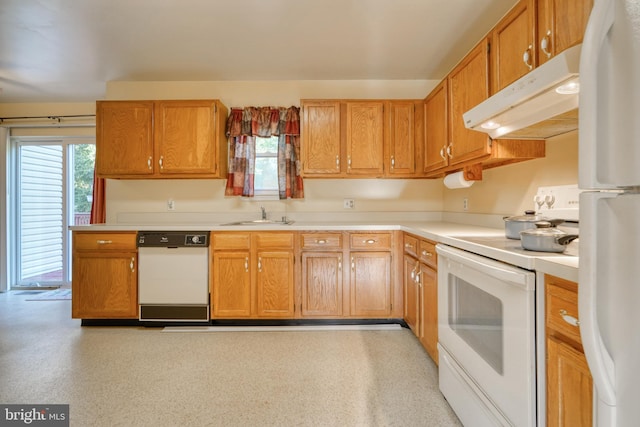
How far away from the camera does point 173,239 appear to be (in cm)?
270

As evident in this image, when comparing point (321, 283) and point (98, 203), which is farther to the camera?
point (98, 203)

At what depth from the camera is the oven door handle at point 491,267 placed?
1.04 metres

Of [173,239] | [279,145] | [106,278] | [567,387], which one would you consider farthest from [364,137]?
[106,278]

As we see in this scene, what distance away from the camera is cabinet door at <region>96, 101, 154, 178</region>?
9.78 feet

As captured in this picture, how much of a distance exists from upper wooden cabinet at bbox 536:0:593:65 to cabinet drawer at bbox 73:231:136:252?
3133 mm

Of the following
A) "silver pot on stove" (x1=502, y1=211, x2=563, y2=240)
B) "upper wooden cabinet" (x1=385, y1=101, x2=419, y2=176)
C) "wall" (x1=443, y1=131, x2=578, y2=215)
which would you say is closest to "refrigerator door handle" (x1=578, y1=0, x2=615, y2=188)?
"silver pot on stove" (x1=502, y1=211, x2=563, y2=240)

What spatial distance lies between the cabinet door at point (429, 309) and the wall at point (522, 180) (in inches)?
30.1

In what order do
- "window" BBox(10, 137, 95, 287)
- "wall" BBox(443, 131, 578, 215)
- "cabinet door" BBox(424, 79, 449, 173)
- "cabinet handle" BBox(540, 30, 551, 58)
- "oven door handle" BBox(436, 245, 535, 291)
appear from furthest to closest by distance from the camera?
1. "window" BBox(10, 137, 95, 287)
2. "cabinet door" BBox(424, 79, 449, 173)
3. "wall" BBox(443, 131, 578, 215)
4. "cabinet handle" BBox(540, 30, 551, 58)
5. "oven door handle" BBox(436, 245, 535, 291)

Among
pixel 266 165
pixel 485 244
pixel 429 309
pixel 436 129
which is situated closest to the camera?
pixel 485 244

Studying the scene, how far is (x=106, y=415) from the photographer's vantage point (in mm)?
1594

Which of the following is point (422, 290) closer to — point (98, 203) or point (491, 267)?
point (491, 267)

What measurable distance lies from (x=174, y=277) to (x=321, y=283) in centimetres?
128

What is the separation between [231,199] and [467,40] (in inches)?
105

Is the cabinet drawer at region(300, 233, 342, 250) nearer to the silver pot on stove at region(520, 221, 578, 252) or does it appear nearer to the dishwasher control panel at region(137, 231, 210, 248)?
the dishwasher control panel at region(137, 231, 210, 248)
